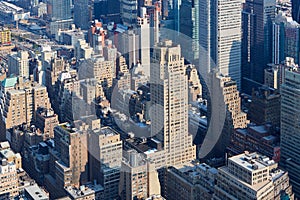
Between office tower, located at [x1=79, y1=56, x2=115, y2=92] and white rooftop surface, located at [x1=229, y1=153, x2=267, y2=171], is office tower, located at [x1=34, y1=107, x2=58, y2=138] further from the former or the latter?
white rooftop surface, located at [x1=229, y1=153, x2=267, y2=171]

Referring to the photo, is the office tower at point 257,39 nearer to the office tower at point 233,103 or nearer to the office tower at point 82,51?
the office tower at point 82,51

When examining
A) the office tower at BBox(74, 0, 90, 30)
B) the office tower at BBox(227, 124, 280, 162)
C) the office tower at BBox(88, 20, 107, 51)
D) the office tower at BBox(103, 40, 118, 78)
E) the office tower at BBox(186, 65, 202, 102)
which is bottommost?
the office tower at BBox(227, 124, 280, 162)

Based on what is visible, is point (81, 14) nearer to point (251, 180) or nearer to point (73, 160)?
point (73, 160)

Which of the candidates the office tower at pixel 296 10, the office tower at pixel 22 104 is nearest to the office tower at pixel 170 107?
the office tower at pixel 22 104

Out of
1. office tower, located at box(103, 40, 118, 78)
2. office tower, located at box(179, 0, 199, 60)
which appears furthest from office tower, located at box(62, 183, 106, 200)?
office tower, located at box(179, 0, 199, 60)

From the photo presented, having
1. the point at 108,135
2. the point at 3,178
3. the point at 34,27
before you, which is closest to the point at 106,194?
the point at 108,135

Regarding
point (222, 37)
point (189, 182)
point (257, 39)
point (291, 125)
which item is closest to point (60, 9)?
point (222, 37)
